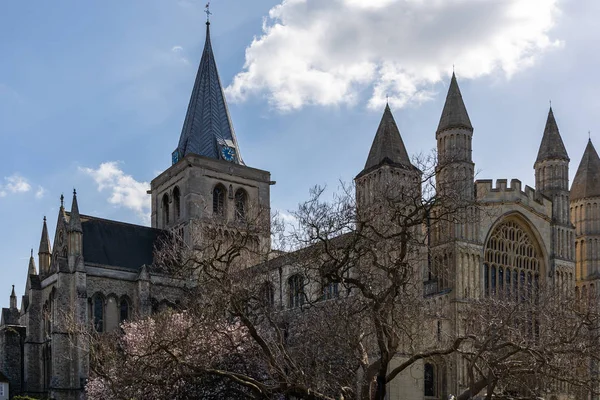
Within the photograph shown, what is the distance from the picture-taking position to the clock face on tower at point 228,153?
59.9m

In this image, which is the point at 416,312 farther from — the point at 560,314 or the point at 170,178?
the point at 170,178

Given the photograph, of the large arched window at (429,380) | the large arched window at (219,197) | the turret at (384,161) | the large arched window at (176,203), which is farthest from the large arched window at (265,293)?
the large arched window at (176,203)

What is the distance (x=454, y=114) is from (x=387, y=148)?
18.3 ft

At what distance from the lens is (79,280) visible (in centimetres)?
4703

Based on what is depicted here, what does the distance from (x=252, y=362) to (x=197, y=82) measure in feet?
131

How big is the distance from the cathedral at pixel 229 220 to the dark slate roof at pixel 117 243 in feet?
0.28

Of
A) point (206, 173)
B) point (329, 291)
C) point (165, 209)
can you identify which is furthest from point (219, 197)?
point (329, 291)

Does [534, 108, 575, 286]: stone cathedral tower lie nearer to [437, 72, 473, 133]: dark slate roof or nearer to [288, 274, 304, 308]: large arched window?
[437, 72, 473, 133]: dark slate roof

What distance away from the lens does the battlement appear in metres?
45.0

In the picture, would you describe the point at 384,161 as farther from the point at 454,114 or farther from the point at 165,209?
the point at 165,209

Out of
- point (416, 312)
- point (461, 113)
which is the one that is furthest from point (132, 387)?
point (461, 113)

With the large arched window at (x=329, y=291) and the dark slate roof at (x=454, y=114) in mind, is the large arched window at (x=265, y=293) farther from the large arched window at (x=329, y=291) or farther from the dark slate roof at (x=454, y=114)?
the dark slate roof at (x=454, y=114)

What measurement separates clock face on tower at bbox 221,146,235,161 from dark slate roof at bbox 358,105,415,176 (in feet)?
62.6

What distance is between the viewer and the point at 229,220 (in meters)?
38.4
